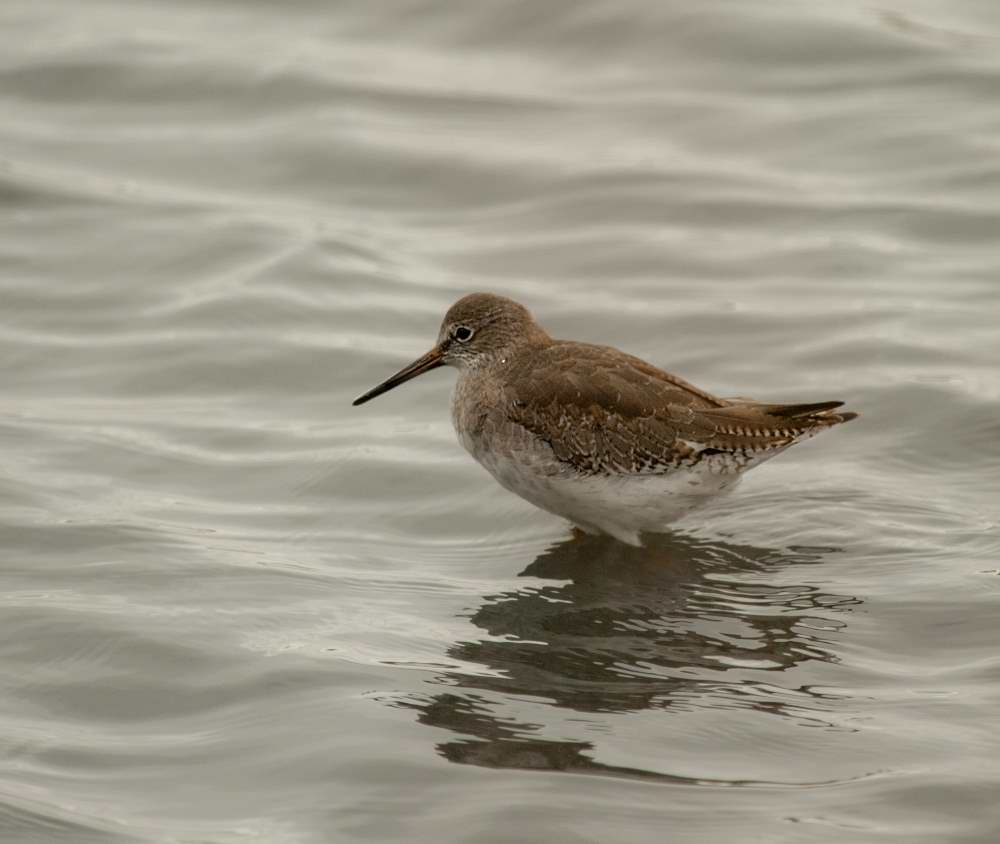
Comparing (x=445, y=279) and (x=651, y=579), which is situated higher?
(x=445, y=279)

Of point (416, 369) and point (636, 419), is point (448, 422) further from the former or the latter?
point (636, 419)

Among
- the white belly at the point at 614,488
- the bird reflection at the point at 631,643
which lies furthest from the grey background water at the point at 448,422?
the white belly at the point at 614,488

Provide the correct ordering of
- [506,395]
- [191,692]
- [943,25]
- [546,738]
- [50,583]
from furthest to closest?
[943,25] → [506,395] → [50,583] → [191,692] → [546,738]

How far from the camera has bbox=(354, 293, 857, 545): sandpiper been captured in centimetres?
909

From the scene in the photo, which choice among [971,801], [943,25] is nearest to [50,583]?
[971,801]

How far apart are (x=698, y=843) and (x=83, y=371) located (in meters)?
6.46

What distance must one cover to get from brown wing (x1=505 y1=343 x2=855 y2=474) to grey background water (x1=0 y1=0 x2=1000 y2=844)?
21.0 inches

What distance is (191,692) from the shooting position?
296 inches

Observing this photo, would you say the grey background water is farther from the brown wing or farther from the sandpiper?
the brown wing

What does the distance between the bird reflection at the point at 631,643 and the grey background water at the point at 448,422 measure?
25 millimetres

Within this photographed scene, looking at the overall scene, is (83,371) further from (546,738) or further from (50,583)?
(546,738)

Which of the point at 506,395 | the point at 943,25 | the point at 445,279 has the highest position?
the point at 943,25

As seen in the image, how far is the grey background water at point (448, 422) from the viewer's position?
6.78 m

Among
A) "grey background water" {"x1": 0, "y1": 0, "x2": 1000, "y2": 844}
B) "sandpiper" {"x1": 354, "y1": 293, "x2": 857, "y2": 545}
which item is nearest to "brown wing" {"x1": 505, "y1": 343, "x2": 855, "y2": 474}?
"sandpiper" {"x1": 354, "y1": 293, "x2": 857, "y2": 545}
